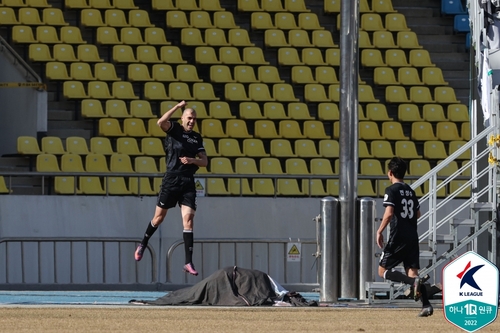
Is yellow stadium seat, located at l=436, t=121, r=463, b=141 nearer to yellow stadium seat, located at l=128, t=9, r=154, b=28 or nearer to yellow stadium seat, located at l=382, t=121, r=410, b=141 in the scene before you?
yellow stadium seat, located at l=382, t=121, r=410, b=141

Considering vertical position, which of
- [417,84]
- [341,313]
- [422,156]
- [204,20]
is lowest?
[341,313]

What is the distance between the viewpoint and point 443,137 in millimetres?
20688

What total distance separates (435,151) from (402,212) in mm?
9079

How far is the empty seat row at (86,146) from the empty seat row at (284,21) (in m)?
3.87

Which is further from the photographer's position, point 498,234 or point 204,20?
point 204,20

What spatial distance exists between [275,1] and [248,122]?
3388 mm

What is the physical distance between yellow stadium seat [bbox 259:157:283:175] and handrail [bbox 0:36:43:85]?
13.7 ft

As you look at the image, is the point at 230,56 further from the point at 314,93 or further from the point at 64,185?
the point at 64,185

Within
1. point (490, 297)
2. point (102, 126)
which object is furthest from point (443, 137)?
point (490, 297)

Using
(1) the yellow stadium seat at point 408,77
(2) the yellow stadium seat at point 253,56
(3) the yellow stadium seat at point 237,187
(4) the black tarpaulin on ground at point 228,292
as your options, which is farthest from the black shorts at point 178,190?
(1) the yellow stadium seat at point 408,77

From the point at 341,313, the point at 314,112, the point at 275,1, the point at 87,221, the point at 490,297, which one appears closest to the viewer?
the point at 490,297

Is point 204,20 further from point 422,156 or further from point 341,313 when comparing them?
point 341,313

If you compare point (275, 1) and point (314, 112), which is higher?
point (275, 1)

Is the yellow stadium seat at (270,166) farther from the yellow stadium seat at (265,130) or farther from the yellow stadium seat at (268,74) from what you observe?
the yellow stadium seat at (268,74)
